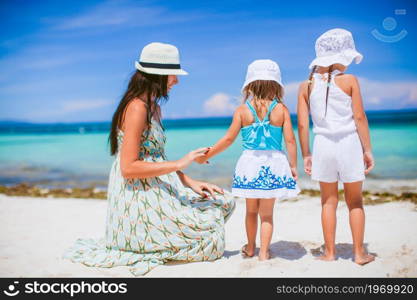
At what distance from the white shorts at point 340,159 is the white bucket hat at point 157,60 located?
3.77 ft

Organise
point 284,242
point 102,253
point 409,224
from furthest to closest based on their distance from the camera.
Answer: point 409,224, point 284,242, point 102,253

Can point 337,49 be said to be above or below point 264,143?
above

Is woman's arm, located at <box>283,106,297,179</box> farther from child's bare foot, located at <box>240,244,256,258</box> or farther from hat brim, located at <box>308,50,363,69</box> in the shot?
child's bare foot, located at <box>240,244,256,258</box>

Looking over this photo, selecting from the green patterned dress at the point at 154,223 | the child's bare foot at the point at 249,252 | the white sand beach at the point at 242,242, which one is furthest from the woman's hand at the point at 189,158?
the child's bare foot at the point at 249,252

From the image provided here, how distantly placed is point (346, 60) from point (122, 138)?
1.68 meters

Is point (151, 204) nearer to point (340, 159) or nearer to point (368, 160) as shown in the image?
point (340, 159)

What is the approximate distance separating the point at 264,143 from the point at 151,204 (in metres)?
0.92

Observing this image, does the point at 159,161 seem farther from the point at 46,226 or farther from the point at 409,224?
the point at 409,224

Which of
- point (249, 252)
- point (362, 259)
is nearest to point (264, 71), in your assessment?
point (249, 252)

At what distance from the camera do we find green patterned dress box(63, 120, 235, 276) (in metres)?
3.16

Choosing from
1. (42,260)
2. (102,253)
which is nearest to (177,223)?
(102,253)

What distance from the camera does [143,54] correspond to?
10.4 feet

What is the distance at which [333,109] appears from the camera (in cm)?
315

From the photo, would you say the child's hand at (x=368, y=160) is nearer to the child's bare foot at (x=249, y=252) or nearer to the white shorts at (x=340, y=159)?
the white shorts at (x=340, y=159)
